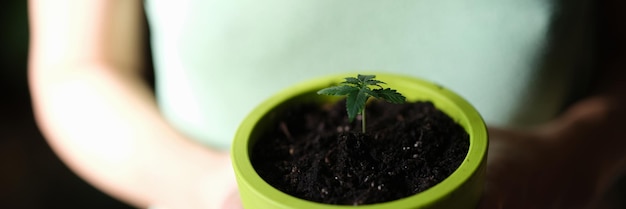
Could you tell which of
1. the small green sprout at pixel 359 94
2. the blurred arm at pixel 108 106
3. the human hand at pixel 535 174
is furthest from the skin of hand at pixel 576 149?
the blurred arm at pixel 108 106

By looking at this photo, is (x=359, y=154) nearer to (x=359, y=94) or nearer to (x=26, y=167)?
(x=359, y=94)

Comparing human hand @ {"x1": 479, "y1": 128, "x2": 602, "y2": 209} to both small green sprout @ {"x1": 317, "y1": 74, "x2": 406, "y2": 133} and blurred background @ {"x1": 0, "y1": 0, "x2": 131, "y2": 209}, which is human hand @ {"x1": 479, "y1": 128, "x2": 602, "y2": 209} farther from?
blurred background @ {"x1": 0, "y1": 0, "x2": 131, "y2": 209}

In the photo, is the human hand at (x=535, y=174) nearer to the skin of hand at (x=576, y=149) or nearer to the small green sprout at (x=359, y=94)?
the skin of hand at (x=576, y=149)

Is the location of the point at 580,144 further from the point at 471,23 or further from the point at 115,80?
the point at 115,80

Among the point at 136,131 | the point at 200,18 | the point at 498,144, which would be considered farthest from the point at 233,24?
the point at 498,144

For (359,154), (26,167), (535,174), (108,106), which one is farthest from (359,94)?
(26,167)

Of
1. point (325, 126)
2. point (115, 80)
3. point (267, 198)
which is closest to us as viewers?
point (267, 198)

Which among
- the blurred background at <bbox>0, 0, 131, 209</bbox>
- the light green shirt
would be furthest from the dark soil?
the blurred background at <bbox>0, 0, 131, 209</bbox>
